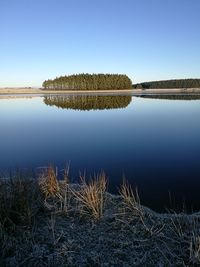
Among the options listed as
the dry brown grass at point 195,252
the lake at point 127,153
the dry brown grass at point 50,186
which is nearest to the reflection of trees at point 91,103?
the lake at point 127,153

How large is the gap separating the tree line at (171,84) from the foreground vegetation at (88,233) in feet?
524

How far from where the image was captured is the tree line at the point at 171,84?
529 ft

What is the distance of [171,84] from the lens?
552 feet

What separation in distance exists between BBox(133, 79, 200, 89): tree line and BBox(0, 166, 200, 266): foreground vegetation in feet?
524

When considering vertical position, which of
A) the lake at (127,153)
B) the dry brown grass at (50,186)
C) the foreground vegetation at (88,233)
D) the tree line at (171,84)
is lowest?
the lake at (127,153)

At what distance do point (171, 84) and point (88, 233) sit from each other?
6628 inches

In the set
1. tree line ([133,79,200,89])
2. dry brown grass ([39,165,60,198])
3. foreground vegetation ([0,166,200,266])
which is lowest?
foreground vegetation ([0,166,200,266])

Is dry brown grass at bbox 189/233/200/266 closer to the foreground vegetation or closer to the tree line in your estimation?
the foreground vegetation

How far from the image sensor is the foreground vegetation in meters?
5.42

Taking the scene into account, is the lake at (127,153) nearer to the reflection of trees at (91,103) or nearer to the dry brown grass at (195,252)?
the dry brown grass at (195,252)

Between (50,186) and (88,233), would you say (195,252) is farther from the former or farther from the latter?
(50,186)

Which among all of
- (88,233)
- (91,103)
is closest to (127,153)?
(88,233)

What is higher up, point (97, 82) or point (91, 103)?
point (97, 82)

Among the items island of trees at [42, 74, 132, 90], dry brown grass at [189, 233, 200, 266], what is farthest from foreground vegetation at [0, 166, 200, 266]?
island of trees at [42, 74, 132, 90]
